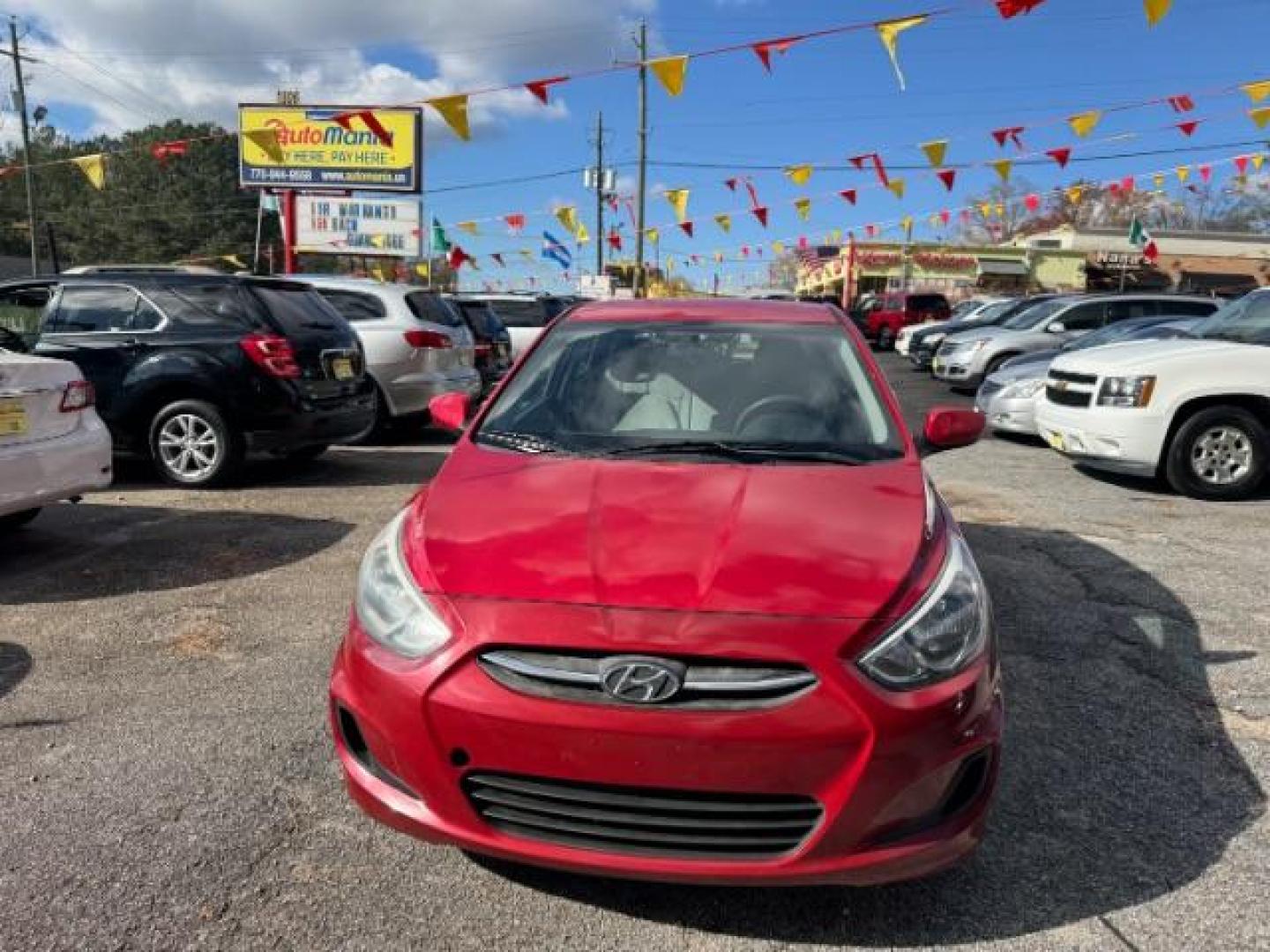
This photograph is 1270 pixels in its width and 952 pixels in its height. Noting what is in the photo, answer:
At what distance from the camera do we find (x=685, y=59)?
1193cm

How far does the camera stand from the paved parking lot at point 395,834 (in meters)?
2.32

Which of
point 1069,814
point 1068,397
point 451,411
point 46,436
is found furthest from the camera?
point 1068,397

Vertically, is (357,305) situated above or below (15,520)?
above

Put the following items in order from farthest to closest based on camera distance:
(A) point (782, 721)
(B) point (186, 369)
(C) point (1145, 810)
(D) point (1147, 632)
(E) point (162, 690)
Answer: (B) point (186, 369) < (D) point (1147, 632) < (E) point (162, 690) < (C) point (1145, 810) < (A) point (782, 721)

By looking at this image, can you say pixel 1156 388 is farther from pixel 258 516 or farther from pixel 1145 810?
pixel 258 516

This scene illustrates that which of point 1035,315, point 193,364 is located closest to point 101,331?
point 193,364

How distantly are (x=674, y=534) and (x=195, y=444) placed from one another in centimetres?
586

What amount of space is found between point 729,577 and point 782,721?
384 mm

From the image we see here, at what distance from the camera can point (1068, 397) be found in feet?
26.0

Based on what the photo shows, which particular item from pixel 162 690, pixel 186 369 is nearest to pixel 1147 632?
pixel 162 690

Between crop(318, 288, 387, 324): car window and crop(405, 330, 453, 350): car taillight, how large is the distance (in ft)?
1.30

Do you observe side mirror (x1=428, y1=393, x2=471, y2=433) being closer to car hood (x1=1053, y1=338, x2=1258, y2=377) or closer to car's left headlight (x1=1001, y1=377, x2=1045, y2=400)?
car hood (x1=1053, y1=338, x2=1258, y2=377)

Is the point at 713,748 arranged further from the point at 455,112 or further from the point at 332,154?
the point at 332,154

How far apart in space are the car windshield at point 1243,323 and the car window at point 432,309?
7.10 m
